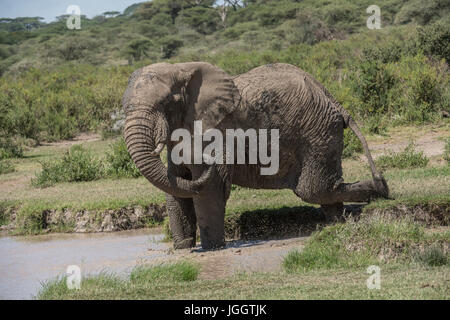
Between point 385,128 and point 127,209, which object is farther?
point 385,128

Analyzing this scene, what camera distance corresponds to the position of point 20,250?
10445mm

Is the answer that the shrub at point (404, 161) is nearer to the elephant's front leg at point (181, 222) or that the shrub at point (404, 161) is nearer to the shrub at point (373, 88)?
the shrub at point (373, 88)

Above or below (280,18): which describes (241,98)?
below

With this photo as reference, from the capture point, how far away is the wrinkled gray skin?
26.8ft

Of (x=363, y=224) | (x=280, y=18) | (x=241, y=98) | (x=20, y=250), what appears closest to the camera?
(x=363, y=224)

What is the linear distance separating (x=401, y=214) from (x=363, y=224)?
4.71 feet

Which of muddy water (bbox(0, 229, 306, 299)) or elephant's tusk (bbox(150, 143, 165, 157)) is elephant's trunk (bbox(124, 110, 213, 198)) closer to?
elephant's tusk (bbox(150, 143, 165, 157))

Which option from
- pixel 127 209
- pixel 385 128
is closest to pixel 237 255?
pixel 127 209

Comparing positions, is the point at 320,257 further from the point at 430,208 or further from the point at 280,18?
the point at 280,18

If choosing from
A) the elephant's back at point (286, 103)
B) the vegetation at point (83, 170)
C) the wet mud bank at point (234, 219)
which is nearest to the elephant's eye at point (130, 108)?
the elephant's back at point (286, 103)

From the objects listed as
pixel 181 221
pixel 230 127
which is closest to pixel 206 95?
pixel 230 127

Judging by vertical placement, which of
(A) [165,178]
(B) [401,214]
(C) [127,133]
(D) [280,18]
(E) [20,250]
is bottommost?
(E) [20,250]

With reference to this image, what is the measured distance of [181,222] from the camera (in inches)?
363

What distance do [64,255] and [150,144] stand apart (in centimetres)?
274
